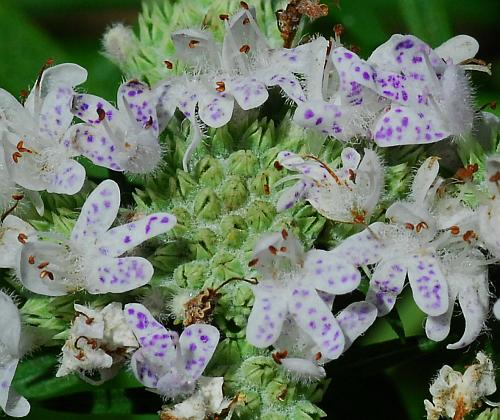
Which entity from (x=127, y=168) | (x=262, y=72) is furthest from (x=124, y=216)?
(x=262, y=72)

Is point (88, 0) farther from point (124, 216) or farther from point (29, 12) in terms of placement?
point (124, 216)

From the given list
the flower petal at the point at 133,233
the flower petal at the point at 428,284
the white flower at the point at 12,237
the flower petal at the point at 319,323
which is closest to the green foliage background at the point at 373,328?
the flower petal at the point at 428,284

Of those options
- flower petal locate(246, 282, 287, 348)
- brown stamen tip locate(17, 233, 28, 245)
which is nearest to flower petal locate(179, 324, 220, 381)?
flower petal locate(246, 282, 287, 348)

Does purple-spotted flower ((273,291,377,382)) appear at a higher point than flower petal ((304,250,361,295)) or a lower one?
lower

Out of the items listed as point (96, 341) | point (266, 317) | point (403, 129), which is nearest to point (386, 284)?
point (266, 317)

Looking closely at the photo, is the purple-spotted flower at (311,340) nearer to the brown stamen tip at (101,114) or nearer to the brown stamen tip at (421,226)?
the brown stamen tip at (421,226)

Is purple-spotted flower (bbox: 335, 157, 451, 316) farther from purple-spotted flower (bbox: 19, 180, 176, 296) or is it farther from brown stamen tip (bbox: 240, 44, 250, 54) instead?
brown stamen tip (bbox: 240, 44, 250, 54)
